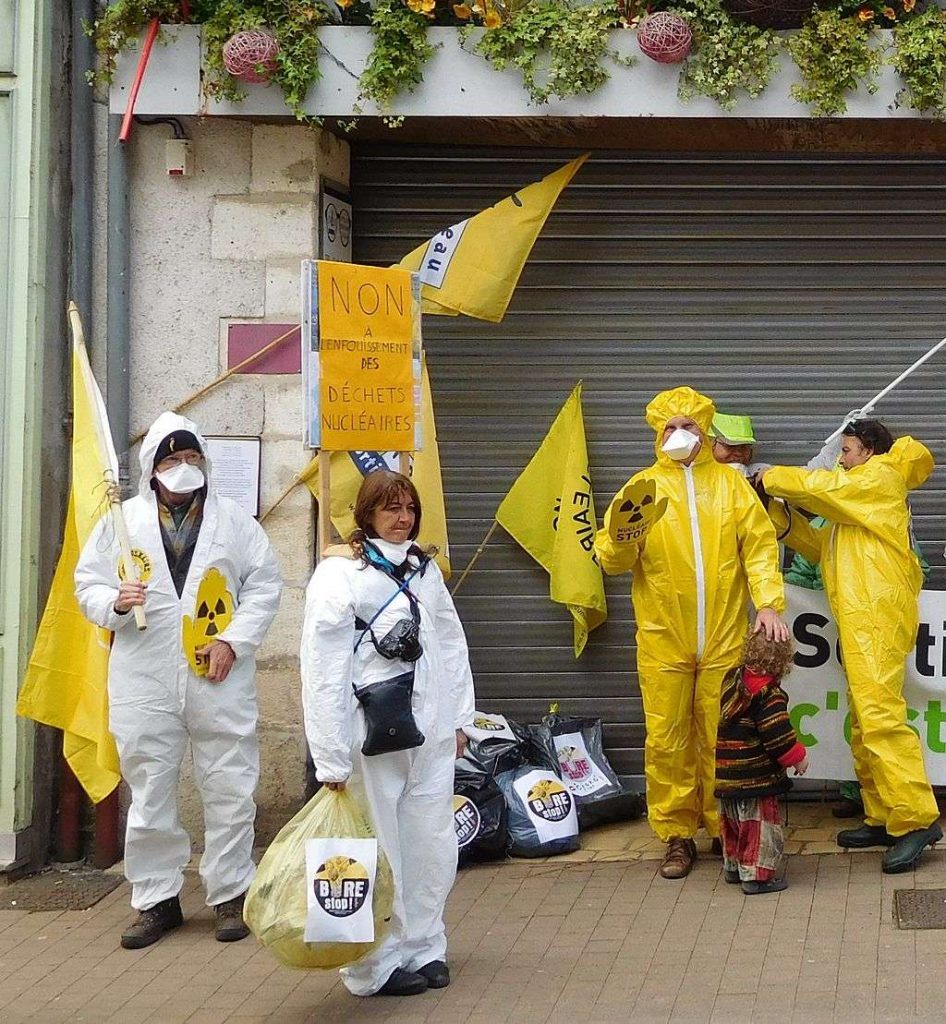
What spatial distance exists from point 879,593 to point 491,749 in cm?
187

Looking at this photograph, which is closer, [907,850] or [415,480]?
[907,850]

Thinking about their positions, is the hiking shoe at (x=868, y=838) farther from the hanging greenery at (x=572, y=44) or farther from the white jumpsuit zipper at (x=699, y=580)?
the hanging greenery at (x=572, y=44)

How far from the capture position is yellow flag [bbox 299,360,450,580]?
7367 millimetres

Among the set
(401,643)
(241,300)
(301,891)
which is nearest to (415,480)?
(241,300)

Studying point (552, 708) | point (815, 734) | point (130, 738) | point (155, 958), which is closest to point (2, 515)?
point (130, 738)

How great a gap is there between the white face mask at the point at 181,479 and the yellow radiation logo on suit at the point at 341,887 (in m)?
1.72

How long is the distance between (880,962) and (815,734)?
1.87m

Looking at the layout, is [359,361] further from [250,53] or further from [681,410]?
[250,53]

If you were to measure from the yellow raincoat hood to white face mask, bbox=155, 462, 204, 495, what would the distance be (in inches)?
76.1

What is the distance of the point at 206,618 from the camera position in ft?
20.2

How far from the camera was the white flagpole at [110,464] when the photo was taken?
5914 millimetres

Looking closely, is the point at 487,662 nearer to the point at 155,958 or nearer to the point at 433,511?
the point at 433,511

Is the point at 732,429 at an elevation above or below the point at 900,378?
below

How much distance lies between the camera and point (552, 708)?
7848 millimetres
